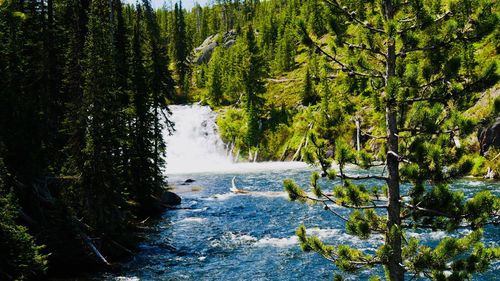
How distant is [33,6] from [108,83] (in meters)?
12.7

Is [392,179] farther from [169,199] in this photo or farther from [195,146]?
[195,146]

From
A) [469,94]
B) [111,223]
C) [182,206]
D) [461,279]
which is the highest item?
[469,94]

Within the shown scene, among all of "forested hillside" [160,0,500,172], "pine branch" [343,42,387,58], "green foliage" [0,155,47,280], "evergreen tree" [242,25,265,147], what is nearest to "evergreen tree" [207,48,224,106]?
"forested hillside" [160,0,500,172]

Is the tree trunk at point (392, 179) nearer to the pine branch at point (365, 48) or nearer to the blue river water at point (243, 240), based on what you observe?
the pine branch at point (365, 48)

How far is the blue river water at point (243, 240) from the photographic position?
831 inches

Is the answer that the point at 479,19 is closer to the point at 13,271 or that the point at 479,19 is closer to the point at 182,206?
the point at 13,271

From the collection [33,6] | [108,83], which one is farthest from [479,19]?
[33,6]

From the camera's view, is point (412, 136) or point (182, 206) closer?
point (412, 136)

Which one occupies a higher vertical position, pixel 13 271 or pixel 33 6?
pixel 33 6

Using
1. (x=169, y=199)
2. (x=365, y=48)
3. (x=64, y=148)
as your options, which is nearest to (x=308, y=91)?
(x=169, y=199)

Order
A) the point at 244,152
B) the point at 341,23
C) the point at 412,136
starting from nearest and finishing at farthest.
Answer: the point at 412,136 < the point at 341,23 < the point at 244,152

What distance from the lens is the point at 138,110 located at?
35.4 meters

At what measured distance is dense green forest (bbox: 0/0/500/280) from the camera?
8.48 meters

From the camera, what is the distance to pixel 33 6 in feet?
103
